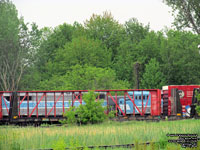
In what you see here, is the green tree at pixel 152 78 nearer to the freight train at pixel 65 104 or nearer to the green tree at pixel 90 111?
the freight train at pixel 65 104

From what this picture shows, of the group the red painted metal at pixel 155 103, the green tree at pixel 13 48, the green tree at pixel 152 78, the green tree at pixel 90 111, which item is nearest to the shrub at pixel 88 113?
the green tree at pixel 90 111

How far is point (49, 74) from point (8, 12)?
1265cm

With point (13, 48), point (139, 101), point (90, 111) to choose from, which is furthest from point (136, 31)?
point (90, 111)

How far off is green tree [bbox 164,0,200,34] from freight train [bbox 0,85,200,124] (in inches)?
283

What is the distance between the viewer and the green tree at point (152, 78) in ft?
224

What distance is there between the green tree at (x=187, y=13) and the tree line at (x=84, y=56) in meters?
20.4

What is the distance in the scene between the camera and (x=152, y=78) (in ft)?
223

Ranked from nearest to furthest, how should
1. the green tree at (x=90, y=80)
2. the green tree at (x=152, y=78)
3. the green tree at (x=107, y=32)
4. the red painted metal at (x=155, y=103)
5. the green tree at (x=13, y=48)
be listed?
the red painted metal at (x=155, y=103) < the green tree at (x=90, y=80) < the green tree at (x=13, y=48) < the green tree at (x=152, y=78) < the green tree at (x=107, y=32)

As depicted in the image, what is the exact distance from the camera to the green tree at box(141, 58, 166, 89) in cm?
6819

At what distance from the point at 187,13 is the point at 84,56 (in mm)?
30256

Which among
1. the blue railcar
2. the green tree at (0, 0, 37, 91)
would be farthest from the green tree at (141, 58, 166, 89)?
the blue railcar

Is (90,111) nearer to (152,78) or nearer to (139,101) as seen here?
(139,101)

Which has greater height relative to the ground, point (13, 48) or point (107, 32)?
point (107, 32)

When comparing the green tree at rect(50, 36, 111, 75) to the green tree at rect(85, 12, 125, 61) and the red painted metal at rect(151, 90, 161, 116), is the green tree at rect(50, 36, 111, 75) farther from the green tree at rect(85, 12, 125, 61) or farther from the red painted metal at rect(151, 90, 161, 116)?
the red painted metal at rect(151, 90, 161, 116)
